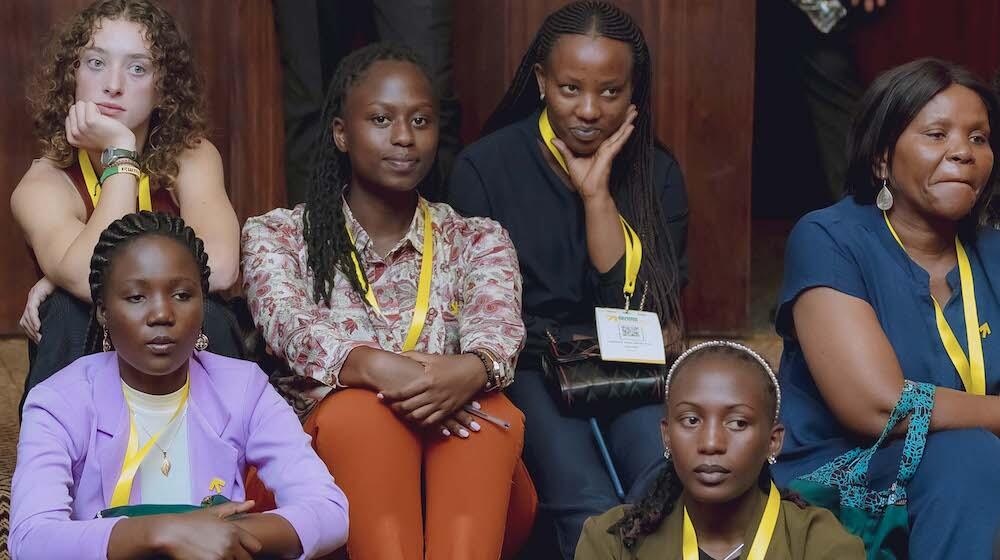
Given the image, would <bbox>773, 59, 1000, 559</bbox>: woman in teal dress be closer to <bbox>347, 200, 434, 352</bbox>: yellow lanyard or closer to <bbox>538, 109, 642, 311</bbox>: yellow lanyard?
<bbox>538, 109, 642, 311</bbox>: yellow lanyard

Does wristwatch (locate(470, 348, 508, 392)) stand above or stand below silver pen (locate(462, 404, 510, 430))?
above

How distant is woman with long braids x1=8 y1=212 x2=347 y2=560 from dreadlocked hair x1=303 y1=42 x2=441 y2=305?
459 millimetres

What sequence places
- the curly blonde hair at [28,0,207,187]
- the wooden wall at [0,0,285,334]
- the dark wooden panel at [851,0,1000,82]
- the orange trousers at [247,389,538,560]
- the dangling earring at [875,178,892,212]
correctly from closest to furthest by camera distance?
the orange trousers at [247,389,538,560] → the dangling earring at [875,178,892,212] → the curly blonde hair at [28,0,207,187] → the wooden wall at [0,0,285,334] → the dark wooden panel at [851,0,1000,82]

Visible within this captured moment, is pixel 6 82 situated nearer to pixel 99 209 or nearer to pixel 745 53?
pixel 99 209

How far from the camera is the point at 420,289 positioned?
359 cm

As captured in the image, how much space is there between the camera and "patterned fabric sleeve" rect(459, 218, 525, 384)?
11.3 feet

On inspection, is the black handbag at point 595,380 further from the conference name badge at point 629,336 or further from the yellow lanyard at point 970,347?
the yellow lanyard at point 970,347

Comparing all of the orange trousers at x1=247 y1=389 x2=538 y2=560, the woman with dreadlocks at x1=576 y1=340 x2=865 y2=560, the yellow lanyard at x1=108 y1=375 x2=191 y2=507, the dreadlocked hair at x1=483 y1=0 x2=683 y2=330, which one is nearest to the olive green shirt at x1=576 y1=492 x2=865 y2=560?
the woman with dreadlocks at x1=576 y1=340 x2=865 y2=560

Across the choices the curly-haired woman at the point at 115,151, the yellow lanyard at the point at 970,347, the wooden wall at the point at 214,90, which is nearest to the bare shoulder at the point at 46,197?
the curly-haired woman at the point at 115,151

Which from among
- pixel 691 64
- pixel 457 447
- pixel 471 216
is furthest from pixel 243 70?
pixel 457 447

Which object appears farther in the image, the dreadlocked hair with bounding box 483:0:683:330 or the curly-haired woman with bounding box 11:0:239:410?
the dreadlocked hair with bounding box 483:0:683:330

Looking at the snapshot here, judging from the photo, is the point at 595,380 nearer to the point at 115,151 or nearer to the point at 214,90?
the point at 115,151

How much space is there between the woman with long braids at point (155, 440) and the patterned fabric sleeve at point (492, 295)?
542 mm

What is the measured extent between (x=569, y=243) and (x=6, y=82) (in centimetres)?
185
